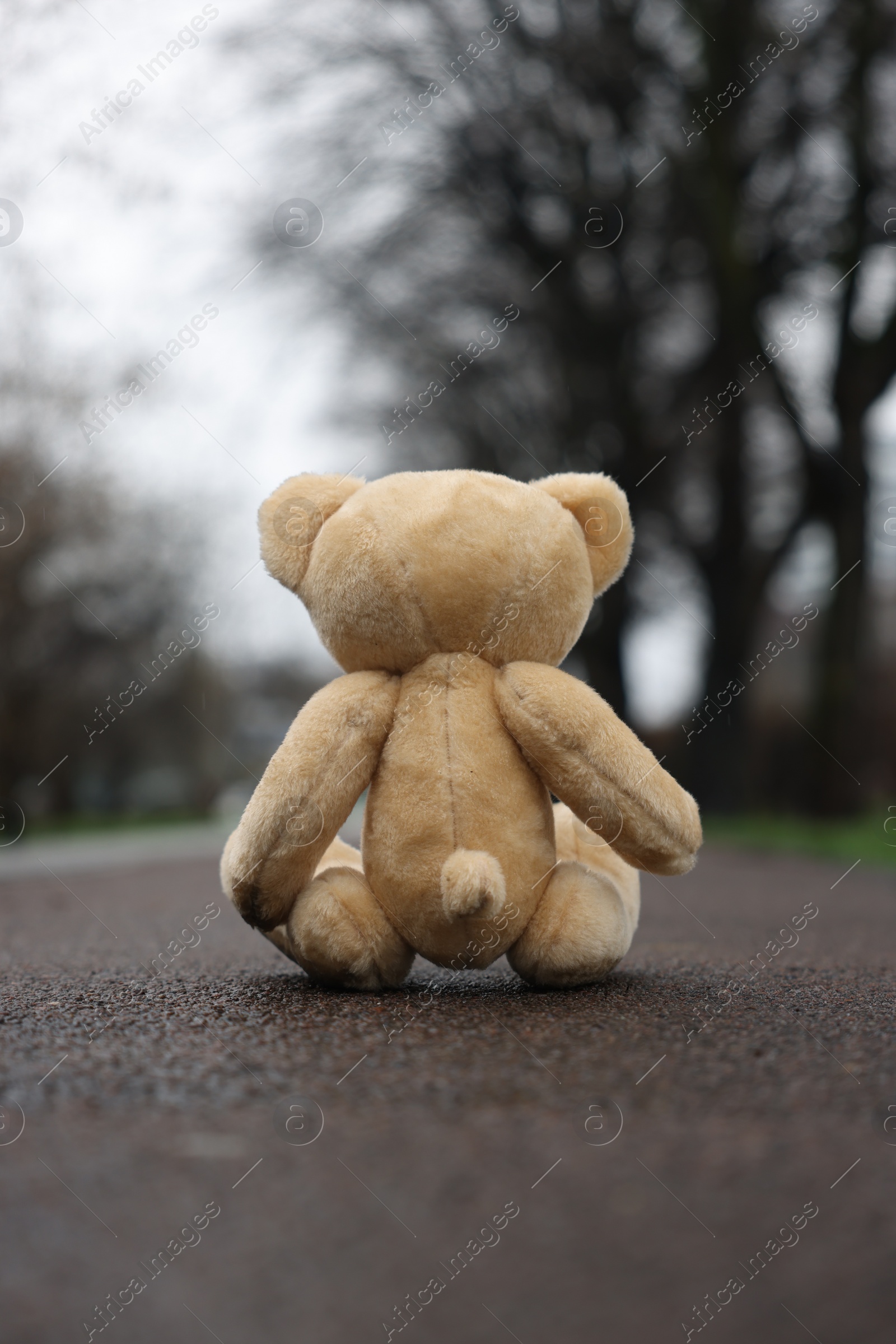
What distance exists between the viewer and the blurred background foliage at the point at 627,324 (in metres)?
12.9

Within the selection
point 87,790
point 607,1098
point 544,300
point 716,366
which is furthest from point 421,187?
point 87,790

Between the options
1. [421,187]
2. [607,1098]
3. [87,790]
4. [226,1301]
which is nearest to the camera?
[226,1301]

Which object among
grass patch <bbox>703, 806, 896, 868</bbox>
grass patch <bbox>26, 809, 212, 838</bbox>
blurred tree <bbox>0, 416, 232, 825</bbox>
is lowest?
grass patch <bbox>703, 806, 896, 868</bbox>

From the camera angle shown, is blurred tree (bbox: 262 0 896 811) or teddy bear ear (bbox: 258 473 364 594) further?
blurred tree (bbox: 262 0 896 811)

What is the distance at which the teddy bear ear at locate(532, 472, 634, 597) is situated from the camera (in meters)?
3.34

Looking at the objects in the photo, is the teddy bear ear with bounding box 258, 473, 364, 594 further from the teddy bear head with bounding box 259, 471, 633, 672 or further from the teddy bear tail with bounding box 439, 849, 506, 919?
the teddy bear tail with bounding box 439, 849, 506, 919

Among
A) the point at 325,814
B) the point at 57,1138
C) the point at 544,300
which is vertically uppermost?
the point at 57,1138

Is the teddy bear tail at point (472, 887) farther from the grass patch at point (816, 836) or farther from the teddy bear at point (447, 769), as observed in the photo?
the grass patch at point (816, 836)

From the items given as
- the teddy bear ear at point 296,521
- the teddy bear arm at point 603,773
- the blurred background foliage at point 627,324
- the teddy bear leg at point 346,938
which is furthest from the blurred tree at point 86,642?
the teddy bear arm at point 603,773

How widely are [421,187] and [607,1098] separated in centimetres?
1434

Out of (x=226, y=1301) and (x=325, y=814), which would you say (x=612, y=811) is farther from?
(x=226, y=1301)

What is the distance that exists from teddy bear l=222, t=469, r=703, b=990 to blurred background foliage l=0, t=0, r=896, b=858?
736cm

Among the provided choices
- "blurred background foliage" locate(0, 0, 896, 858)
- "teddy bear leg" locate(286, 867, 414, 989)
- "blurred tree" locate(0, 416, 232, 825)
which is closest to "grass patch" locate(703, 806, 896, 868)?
"blurred background foliage" locate(0, 0, 896, 858)

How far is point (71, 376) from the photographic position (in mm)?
15375
